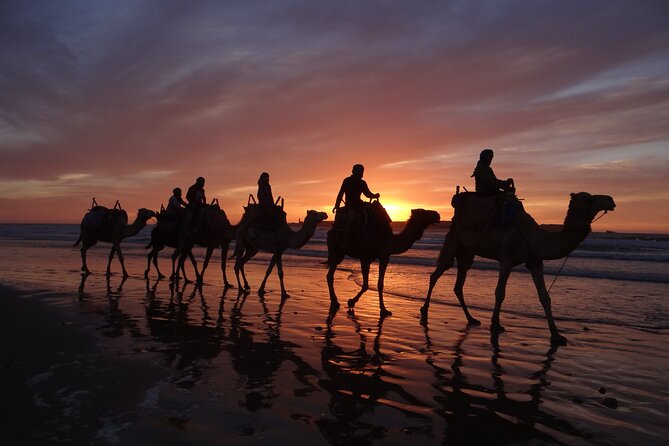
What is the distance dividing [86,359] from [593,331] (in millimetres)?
8783

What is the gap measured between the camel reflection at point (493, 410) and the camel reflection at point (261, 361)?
5.10ft

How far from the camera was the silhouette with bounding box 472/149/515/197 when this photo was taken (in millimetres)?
9713

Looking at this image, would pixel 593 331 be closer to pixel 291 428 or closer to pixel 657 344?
pixel 657 344

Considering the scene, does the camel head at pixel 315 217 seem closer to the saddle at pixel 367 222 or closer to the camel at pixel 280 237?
the camel at pixel 280 237

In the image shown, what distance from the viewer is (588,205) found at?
8.54m

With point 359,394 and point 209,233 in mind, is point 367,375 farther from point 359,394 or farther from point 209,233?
point 209,233

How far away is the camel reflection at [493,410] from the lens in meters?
4.34

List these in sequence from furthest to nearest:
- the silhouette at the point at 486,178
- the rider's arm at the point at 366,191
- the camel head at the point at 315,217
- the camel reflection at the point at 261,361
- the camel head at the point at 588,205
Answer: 1. the camel head at the point at 315,217
2. the rider's arm at the point at 366,191
3. the silhouette at the point at 486,178
4. the camel head at the point at 588,205
5. the camel reflection at the point at 261,361

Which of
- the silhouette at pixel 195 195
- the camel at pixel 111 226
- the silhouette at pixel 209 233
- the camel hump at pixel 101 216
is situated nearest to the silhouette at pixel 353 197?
the silhouette at pixel 209 233

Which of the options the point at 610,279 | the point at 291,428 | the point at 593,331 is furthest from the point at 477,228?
the point at 610,279

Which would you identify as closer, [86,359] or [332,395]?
[332,395]

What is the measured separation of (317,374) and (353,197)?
6.04 meters

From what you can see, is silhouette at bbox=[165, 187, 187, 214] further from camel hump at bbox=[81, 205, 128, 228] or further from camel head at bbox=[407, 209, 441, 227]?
camel head at bbox=[407, 209, 441, 227]

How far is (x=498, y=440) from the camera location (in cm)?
423
